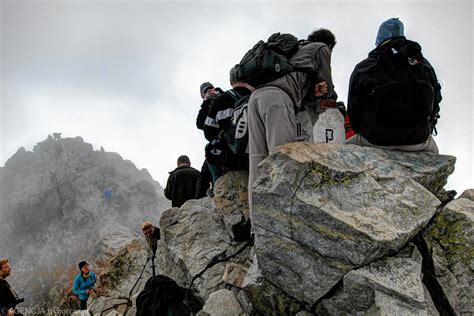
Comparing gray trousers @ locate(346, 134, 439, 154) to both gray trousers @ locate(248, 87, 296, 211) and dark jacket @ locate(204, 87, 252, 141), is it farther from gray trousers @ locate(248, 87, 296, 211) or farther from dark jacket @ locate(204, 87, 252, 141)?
dark jacket @ locate(204, 87, 252, 141)

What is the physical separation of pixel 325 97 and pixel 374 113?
122 cm

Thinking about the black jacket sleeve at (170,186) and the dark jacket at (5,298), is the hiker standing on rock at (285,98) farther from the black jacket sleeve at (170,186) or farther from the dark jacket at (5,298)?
the dark jacket at (5,298)

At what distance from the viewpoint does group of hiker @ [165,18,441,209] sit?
5.40 meters

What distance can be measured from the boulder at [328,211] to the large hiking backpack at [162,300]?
6.00 ft

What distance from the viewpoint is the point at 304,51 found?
21.0 feet

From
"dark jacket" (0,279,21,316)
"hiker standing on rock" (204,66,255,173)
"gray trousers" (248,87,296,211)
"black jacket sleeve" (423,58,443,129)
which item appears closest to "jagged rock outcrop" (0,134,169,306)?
"dark jacket" (0,279,21,316)

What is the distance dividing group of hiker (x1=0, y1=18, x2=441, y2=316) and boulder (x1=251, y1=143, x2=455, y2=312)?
1.72 feet

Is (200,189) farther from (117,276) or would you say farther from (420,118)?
(420,118)

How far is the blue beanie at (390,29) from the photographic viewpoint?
5699 mm

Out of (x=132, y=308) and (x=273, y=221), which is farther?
(x=132, y=308)

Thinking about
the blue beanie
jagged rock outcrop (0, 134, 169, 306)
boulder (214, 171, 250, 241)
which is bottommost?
jagged rock outcrop (0, 134, 169, 306)

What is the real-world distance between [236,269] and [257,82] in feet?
11.5

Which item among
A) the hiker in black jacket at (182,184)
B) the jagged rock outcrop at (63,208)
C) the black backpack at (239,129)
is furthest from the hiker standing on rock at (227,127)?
the jagged rock outcrop at (63,208)

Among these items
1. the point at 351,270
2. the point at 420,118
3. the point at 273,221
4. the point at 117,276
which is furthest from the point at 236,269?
the point at 117,276
